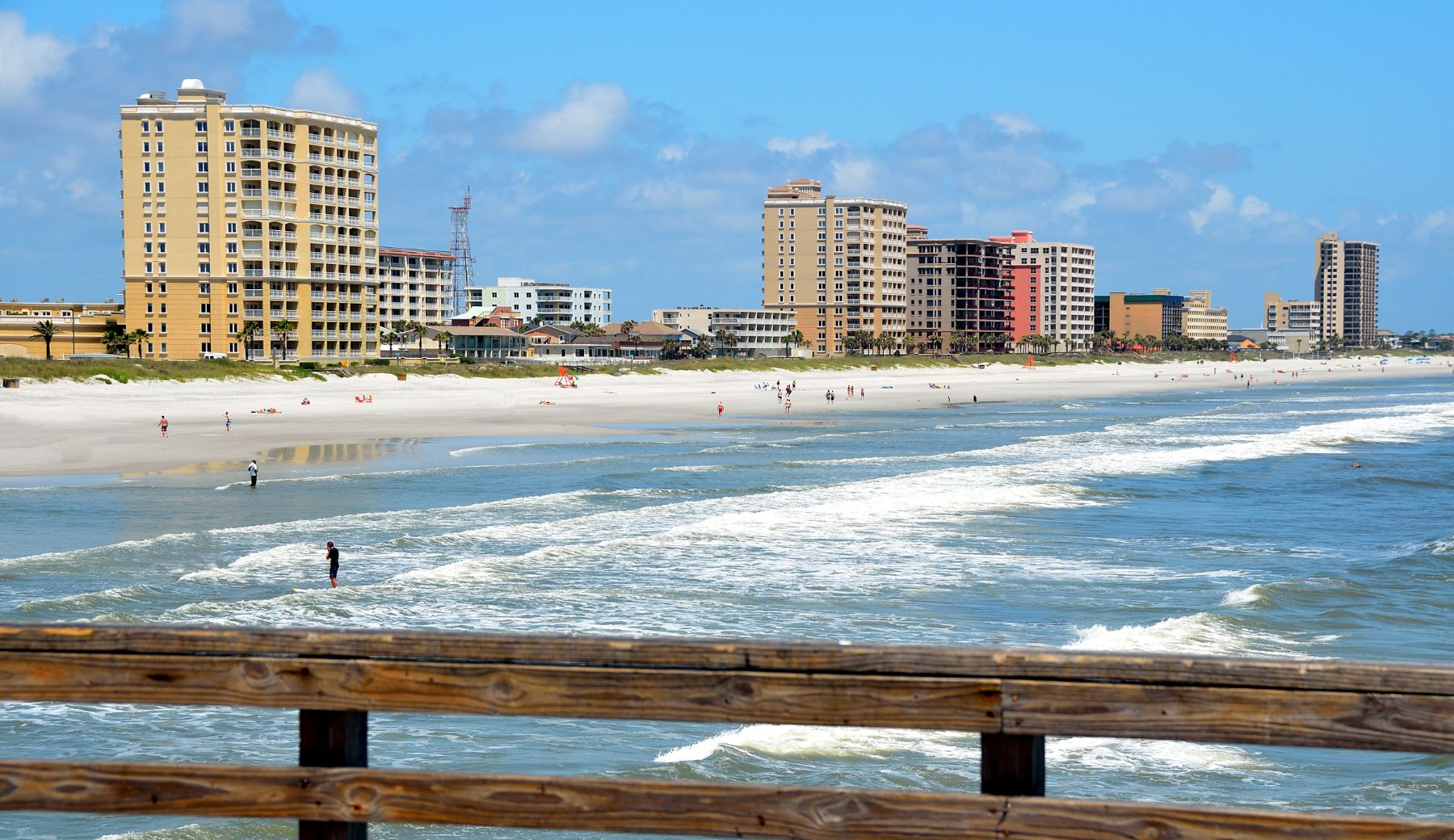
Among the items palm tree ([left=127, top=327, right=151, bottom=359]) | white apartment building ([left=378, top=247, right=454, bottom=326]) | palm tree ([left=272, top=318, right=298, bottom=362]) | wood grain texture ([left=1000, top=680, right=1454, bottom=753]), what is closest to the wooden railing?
wood grain texture ([left=1000, top=680, right=1454, bottom=753])

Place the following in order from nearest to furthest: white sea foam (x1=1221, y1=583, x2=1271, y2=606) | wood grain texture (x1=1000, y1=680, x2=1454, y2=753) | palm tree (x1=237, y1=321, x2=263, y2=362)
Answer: wood grain texture (x1=1000, y1=680, x2=1454, y2=753) → white sea foam (x1=1221, y1=583, x2=1271, y2=606) → palm tree (x1=237, y1=321, x2=263, y2=362)

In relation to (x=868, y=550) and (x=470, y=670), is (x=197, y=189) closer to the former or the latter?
(x=868, y=550)

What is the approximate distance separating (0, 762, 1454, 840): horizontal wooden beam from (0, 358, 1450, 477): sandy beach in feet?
133

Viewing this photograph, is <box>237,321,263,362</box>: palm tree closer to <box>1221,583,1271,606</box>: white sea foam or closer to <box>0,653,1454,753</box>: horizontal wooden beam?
<box>1221,583,1271,606</box>: white sea foam

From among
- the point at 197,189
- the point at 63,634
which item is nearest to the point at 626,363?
the point at 197,189

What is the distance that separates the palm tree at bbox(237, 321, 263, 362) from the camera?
4347 inches

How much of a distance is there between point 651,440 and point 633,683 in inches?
2099

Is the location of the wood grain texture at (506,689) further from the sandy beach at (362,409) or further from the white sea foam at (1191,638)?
the sandy beach at (362,409)

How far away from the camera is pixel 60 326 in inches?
4456

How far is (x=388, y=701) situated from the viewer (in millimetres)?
3238

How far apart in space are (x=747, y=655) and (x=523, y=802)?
2.07ft

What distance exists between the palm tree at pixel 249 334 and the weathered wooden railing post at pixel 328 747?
113235 millimetres

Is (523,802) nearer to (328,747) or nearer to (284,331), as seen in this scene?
(328,747)

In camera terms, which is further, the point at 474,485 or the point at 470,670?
the point at 474,485
